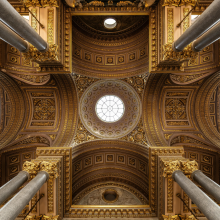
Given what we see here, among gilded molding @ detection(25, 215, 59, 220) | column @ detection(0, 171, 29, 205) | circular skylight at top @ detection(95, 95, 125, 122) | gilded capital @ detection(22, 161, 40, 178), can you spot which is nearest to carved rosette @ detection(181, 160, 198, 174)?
circular skylight at top @ detection(95, 95, 125, 122)

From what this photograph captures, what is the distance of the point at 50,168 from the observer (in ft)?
28.4

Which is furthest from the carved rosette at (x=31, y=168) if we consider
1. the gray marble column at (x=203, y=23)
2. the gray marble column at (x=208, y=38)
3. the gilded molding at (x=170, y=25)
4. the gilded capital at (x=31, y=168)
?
the gray marble column at (x=208, y=38)

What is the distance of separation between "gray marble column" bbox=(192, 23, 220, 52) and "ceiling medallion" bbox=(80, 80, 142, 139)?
637 centimetres

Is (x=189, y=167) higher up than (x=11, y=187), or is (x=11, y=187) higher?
(x=189, y=167)

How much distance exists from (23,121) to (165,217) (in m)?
12.3

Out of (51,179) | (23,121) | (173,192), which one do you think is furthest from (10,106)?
(173,192)

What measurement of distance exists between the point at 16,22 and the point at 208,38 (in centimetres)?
770

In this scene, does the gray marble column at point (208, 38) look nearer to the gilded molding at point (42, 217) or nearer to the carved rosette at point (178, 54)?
the carved rosette at point (178, 54)

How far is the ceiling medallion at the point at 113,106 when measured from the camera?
1366 centimetres

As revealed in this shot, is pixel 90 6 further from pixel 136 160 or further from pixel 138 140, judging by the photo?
pixel 136 160

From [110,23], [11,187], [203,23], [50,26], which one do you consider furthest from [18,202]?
[110,23]

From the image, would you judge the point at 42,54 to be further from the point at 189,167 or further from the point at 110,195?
the point at 110,195

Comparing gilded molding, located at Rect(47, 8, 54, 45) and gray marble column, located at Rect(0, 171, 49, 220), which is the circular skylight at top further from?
gray marble column, located at Rect(0, 171, 49, 220)

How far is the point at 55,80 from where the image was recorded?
12.4 metres
